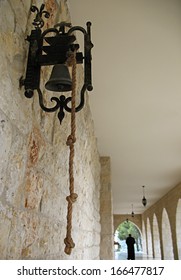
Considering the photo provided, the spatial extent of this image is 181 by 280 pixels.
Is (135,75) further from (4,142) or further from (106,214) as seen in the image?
(106,214)

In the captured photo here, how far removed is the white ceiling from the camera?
4.72ft

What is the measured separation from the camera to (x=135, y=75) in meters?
1.96

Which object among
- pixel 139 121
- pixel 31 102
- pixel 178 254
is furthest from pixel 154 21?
pixel 178 254

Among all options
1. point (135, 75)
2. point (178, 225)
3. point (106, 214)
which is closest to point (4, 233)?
point (135, 75)

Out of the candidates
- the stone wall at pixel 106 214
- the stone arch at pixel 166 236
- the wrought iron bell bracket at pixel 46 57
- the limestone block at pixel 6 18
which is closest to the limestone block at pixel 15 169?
the wrought iron bell bracket at pixel 46 57

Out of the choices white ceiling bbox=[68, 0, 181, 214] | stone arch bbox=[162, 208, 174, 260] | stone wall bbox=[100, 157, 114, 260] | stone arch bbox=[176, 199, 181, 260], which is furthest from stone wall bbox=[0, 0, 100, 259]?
stone arch bbox=[162, 208, 174, 260]

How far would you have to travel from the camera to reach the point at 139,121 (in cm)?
275

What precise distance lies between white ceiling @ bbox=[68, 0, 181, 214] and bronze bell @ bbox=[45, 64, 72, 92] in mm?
Answer: 752

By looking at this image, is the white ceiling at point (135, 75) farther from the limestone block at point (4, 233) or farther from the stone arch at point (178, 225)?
the stone arch at point (178, 225)

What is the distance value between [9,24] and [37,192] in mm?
505

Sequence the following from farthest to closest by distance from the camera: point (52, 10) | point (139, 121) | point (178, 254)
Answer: point (178, 254) → point (139, 121) → point (52, 10)

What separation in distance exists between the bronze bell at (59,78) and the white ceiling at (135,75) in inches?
29.6

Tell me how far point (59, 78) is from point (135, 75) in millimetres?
1283
